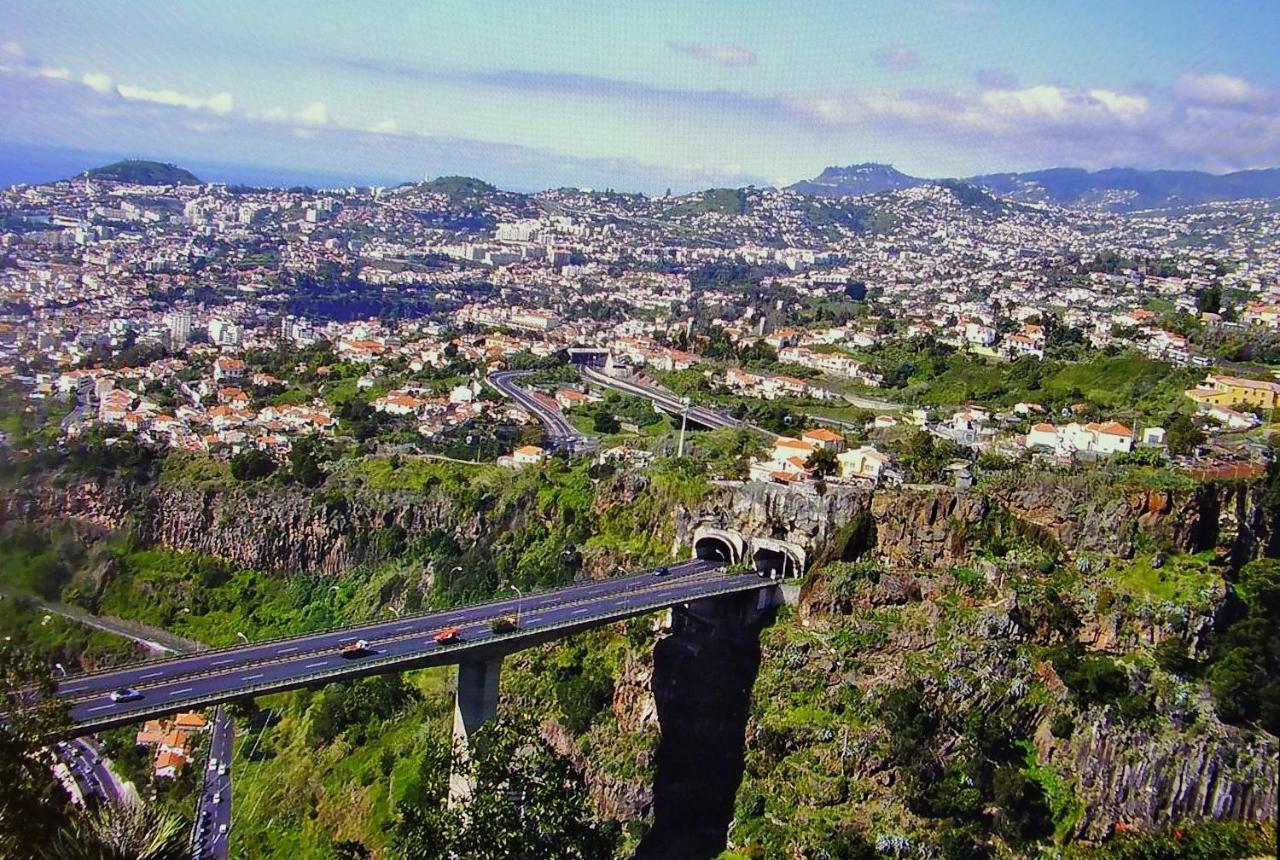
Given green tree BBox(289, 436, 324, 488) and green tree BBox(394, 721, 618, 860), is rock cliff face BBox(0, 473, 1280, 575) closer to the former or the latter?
green tree BBox(289, 436, 324, 488)

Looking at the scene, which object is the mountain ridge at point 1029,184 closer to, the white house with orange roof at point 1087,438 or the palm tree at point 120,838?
the white house with orange roof at point 1087,438

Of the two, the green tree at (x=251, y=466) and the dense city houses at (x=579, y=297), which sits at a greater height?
the dense city houses at (x=579, y=297)

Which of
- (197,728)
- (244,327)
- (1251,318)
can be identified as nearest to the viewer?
(197,728)

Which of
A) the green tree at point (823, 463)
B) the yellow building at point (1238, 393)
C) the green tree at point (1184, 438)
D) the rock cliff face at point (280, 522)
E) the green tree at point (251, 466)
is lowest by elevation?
the rock cliff face at point (280, 522)

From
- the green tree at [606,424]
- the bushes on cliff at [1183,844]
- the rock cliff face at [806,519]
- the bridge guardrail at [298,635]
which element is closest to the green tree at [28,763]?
the bridge guardrail at [298,635]

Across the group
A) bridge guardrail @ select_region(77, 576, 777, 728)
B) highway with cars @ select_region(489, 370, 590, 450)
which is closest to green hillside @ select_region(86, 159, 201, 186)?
highway with cars @ select_region(489, 370, 590, 450)

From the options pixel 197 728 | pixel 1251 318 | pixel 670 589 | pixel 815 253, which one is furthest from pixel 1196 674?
pixel 815 253

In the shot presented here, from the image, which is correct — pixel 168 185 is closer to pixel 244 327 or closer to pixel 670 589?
pixel 244 327
